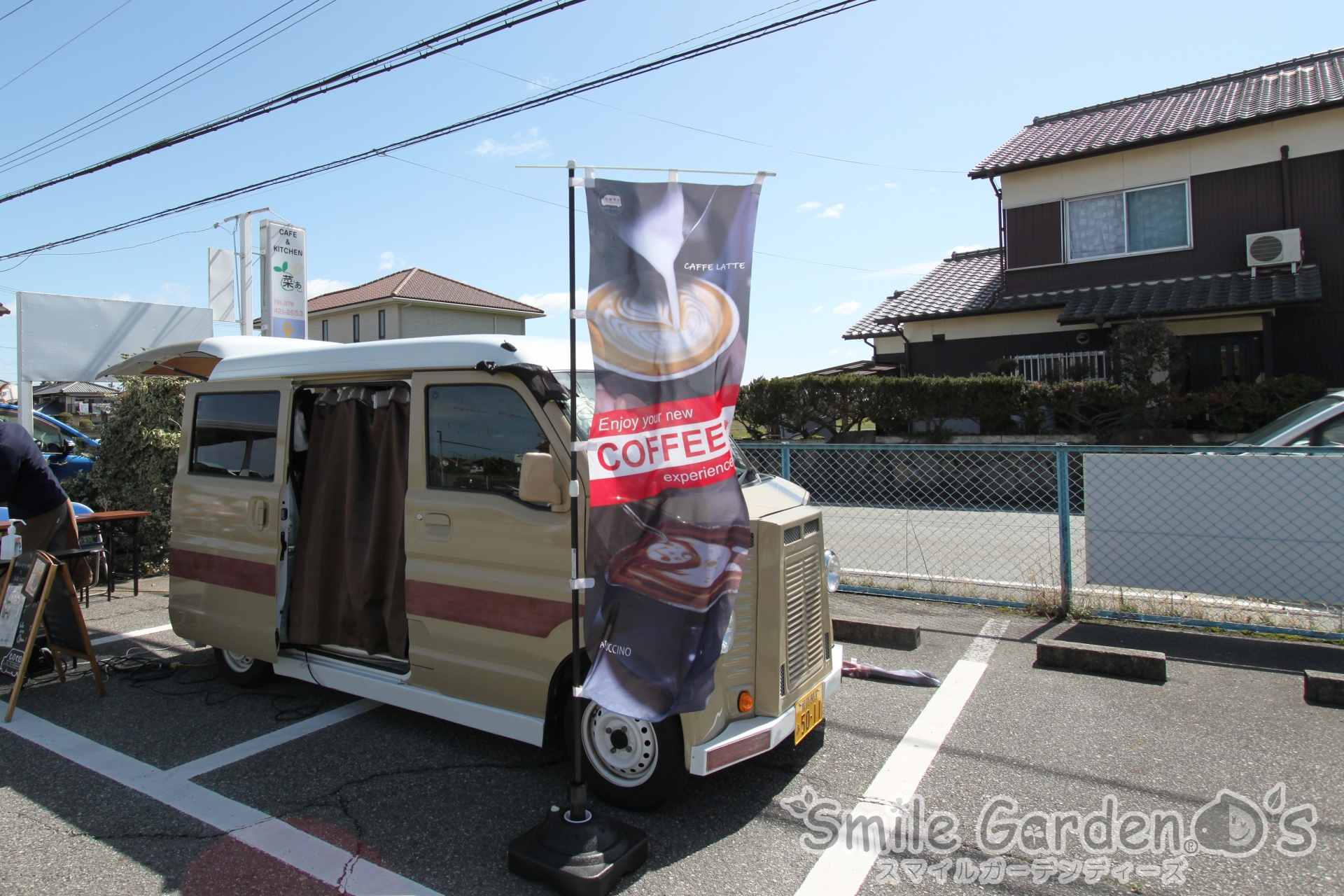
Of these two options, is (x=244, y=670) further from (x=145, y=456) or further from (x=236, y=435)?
(x=145, y=456)

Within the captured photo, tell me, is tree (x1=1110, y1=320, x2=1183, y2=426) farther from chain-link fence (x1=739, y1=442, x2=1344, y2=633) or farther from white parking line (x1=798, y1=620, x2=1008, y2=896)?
white parking line (x1=798, y1=620, x2=1008, y2=896)

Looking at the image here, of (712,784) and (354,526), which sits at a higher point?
(354,526)

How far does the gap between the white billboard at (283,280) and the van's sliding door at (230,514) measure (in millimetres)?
7493

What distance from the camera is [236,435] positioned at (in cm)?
477

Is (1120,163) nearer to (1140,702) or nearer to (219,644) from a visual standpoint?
(1140,702)

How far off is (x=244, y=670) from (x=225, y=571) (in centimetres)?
65

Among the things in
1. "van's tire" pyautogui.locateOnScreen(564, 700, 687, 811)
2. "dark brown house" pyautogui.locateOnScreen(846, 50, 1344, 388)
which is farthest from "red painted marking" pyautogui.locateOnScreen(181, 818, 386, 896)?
"dark brown house" pyautogui.locateOnScreen(846, 50, 1344, 388)

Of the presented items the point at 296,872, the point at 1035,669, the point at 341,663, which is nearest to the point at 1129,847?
the point at 1035,669

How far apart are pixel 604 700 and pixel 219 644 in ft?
10.7

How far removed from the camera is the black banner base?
8.85 ft

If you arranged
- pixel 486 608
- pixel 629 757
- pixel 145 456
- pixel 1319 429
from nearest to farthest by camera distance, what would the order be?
pixel 629 757
pixel 486 608
pixel 1319 429
pixel 145 456

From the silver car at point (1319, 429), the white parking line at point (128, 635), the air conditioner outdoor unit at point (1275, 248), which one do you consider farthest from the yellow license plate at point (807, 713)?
the air conditioner outdoor unit at point (1275, 248)

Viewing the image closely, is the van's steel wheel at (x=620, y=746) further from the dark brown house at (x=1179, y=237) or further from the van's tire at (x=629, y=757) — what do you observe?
the dark brown house at (x=1179, y=237)

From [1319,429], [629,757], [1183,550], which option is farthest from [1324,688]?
[629,757]
